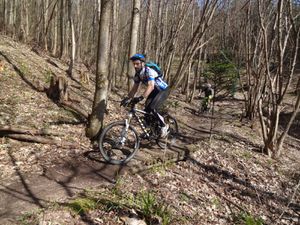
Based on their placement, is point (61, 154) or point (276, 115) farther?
point (276, 115)

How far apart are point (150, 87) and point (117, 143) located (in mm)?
1351

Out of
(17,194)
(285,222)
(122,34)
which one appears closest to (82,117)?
(17,194)

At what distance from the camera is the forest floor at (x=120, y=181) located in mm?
4496

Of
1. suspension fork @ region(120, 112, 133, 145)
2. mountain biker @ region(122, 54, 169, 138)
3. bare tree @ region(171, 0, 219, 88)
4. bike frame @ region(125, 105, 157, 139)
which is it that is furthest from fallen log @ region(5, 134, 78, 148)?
bare tree @ region(171, 0, 219, 88)

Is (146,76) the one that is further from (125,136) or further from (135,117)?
(125,136)

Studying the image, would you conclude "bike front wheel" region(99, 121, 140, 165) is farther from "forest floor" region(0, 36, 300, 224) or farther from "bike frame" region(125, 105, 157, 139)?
"forest floor" region(0, 36, 300, 224)

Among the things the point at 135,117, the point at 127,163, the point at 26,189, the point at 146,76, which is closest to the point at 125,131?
the point at 135,117

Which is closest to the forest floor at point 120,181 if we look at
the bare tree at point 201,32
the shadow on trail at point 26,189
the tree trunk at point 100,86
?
the shadow on trail at point 26,189

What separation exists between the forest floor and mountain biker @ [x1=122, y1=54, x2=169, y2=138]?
3.17 ft

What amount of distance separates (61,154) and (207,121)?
8819mm

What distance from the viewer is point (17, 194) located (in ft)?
15.1

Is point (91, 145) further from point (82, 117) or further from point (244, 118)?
point (244, 118)

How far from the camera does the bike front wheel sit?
602 centimetres

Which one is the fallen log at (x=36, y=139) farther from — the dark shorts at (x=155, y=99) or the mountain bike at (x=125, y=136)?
the dark shorts at (x=155, y=99)
